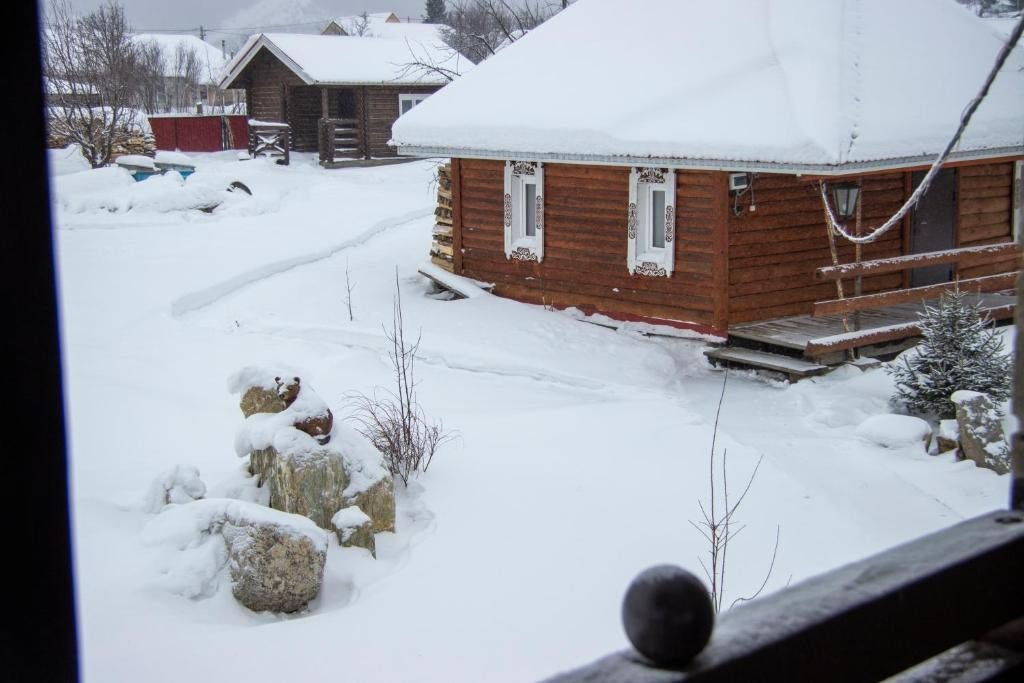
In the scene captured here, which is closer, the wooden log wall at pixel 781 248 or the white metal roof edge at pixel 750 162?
the white metal roof edge at pixel 750 162

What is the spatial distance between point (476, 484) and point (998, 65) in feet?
19.4

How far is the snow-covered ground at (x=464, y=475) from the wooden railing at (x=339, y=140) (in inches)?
612

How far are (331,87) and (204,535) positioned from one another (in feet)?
98.4

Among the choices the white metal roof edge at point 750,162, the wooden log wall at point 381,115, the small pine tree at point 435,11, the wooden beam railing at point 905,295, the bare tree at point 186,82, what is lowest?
the wooden beam railing at point 905,295

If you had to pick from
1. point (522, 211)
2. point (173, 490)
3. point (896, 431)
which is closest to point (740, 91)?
point (522, 211)

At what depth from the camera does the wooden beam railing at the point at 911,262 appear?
1327 centimetres

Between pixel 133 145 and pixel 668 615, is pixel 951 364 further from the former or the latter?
pixel 133 145

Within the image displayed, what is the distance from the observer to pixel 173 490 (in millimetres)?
8352

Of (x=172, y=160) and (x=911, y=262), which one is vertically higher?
(x=172, y=160)

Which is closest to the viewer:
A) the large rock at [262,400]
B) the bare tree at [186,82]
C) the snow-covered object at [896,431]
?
the large rock at [262,400]

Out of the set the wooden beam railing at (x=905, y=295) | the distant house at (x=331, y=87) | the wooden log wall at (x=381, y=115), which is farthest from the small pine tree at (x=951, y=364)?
the wooden log wall at (x=381, y=115)

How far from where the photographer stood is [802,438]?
1120 cm

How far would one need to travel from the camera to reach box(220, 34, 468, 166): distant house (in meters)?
35.2

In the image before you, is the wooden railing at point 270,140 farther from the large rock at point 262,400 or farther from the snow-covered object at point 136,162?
the large rock at point 262,400
